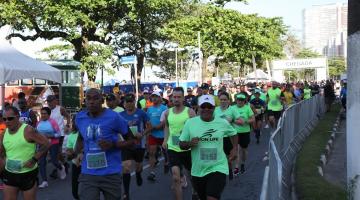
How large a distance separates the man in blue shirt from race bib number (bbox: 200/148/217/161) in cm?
91

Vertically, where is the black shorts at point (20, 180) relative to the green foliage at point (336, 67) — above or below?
below

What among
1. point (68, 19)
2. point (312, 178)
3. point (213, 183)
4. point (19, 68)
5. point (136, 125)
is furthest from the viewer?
point (68, 19)

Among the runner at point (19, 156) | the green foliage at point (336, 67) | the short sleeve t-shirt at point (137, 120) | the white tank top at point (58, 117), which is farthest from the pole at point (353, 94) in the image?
the green foliage at point (336, 67)

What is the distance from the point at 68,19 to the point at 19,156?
24434 millimetres

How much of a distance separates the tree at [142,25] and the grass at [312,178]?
1753cm

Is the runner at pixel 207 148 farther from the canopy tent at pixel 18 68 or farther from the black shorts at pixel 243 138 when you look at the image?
the canopy tent at pixel 18 68

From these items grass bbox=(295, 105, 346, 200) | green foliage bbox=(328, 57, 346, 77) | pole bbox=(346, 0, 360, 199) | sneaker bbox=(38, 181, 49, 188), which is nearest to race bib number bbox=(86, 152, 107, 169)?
pole bbox=(346, 0, 360, 199)

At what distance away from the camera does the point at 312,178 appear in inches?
377

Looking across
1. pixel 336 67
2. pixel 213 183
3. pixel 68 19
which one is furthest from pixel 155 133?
pixel 336 67

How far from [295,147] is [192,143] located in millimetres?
8904

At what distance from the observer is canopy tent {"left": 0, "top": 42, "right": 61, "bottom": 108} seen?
44.0ft

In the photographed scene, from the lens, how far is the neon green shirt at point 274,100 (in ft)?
59.0

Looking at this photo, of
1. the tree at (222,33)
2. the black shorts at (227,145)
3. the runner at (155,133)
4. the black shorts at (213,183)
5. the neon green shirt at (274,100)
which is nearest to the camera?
the black shorts at (213,183)

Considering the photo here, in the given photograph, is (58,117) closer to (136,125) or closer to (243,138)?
(136,125)
